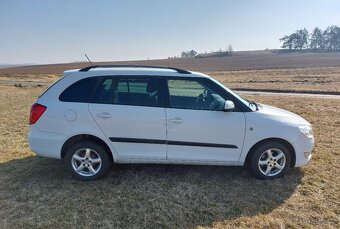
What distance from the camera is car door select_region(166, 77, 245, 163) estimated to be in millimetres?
4316

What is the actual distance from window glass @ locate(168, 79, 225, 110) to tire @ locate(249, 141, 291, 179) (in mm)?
909

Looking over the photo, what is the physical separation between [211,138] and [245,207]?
106 centimetres

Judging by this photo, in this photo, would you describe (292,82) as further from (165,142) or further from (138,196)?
(138,196)

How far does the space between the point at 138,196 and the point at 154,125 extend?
1.00 meters

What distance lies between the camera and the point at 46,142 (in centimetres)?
443

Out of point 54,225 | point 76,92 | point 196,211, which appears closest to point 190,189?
point 196,211

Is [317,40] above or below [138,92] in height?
above

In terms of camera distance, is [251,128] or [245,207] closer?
[245,207]

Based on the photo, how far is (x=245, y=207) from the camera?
3789 mm

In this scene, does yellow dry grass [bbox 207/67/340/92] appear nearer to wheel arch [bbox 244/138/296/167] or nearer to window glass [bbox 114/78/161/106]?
wheel arch [bbox 244/138/296/167]

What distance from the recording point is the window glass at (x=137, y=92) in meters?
4.38

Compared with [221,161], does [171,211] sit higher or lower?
lower

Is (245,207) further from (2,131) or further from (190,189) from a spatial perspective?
(2,131)

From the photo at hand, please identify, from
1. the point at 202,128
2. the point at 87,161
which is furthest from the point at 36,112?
the point at 202,128
